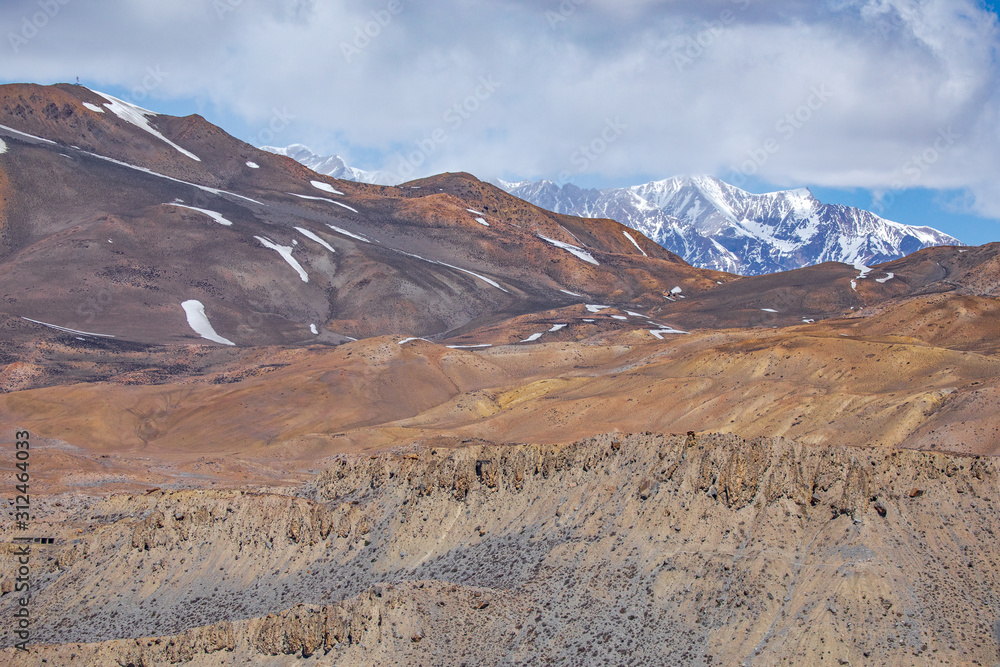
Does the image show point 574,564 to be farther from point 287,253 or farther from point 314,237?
point 314,237

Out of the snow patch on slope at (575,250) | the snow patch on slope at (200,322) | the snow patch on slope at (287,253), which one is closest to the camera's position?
the snow patch on slope at (200,322)

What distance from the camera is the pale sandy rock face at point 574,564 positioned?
24656 millimetres

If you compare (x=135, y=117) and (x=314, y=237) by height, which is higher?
(x=135, y=117)

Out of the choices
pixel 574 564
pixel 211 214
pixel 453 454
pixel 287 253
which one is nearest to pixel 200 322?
pixel 287 253

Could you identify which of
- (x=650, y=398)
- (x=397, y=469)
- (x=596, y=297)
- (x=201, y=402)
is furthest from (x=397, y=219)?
(x=397, y=469)

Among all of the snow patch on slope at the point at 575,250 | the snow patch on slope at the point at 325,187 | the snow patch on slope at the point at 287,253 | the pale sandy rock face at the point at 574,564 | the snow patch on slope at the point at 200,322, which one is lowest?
the pale sandy rock face at the point at 574,564

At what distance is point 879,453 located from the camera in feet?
93.0

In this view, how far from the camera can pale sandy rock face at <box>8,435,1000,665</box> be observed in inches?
971

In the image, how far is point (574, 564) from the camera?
94.7ft

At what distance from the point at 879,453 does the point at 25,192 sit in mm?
126207

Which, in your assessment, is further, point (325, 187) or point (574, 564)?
point (325, 187)

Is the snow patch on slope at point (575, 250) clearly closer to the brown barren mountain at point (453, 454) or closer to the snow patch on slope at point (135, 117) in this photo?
the brown barren mountain at point (453, 454)

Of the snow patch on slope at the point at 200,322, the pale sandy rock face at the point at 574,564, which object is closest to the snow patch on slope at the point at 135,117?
the snow patch on slope at the point at 200,322

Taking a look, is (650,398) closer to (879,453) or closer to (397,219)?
(879,453)
